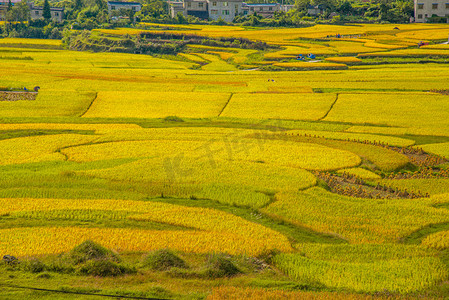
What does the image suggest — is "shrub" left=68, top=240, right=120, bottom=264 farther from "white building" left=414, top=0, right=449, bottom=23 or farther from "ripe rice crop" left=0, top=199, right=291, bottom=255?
"white building" left=414, top=0, right=449, bottom=23

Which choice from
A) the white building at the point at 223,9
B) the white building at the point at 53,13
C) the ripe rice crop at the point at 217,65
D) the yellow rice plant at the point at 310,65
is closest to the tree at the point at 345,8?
the white building at the point at 223,9

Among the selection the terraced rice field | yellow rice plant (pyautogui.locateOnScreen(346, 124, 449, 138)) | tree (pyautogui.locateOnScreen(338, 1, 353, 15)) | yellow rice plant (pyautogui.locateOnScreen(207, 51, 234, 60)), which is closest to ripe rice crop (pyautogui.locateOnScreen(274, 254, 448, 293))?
the terraced rice field

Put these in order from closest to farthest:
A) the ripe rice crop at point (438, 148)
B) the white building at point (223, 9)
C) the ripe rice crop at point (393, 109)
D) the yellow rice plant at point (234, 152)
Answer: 1. the yellow rice plant at point (234, 152)
2. the ripe rice crop at point (438, 148)
3. the ripe rice crop at point (393, 109)
4. the white building at point (223, 9)

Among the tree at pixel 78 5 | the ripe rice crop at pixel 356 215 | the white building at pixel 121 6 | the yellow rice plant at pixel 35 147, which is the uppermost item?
the tree at pixel 78 5

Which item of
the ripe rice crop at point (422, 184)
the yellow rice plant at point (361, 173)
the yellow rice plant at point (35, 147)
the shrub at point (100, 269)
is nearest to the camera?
the shrub at point (100, 269)

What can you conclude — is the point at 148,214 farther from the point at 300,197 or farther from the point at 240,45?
the point at 240,45

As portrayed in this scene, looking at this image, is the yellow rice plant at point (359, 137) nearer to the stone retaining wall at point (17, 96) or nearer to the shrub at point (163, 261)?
the shrub at point (163, 261)

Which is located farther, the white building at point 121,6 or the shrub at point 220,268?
the white building at point 121,6

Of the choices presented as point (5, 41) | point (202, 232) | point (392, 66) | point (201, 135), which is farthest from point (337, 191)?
point (5, 41)
